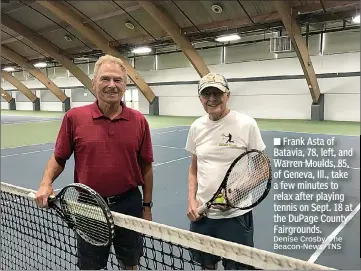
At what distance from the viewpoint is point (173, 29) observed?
14.1 metres

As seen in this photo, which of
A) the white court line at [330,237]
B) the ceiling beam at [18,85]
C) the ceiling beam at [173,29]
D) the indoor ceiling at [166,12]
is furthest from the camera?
the ceiling beam at [18,85]

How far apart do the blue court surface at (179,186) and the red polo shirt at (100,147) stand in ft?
5.33

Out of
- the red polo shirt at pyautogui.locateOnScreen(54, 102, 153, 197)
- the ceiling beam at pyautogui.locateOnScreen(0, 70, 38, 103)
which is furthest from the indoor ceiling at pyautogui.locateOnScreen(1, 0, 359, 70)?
the red polo shirt at pyautogui.locateOnScreen(54, 102, 153, 197)

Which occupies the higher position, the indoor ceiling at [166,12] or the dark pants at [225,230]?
the indoor ceiling at [166,12]

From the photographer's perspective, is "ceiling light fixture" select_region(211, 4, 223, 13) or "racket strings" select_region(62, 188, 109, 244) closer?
"racket strings" select_region(62, 188, 109, 244)

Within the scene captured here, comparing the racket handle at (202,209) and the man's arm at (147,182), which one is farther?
the man's arm at (147,182)

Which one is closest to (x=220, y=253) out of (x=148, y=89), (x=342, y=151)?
Result: (x=342, y=151)

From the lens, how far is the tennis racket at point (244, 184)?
Result: 179cm

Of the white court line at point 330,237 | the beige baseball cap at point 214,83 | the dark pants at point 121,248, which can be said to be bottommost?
the white court line at point 330,237

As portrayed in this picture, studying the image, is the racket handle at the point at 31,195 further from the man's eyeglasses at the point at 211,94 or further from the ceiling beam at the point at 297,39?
the ceiling beam at the point at 297,39

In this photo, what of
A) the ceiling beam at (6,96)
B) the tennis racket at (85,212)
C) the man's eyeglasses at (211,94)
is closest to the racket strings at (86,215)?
the tennis racket at (85,212)

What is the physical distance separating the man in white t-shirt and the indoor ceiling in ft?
36.3

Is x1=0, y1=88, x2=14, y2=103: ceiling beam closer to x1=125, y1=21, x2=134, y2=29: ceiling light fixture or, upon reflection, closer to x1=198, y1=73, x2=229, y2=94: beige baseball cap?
x1=125, y1=21, x2=134, y2=29: ceiling light fixture

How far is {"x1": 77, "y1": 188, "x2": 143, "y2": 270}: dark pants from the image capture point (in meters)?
1.87
